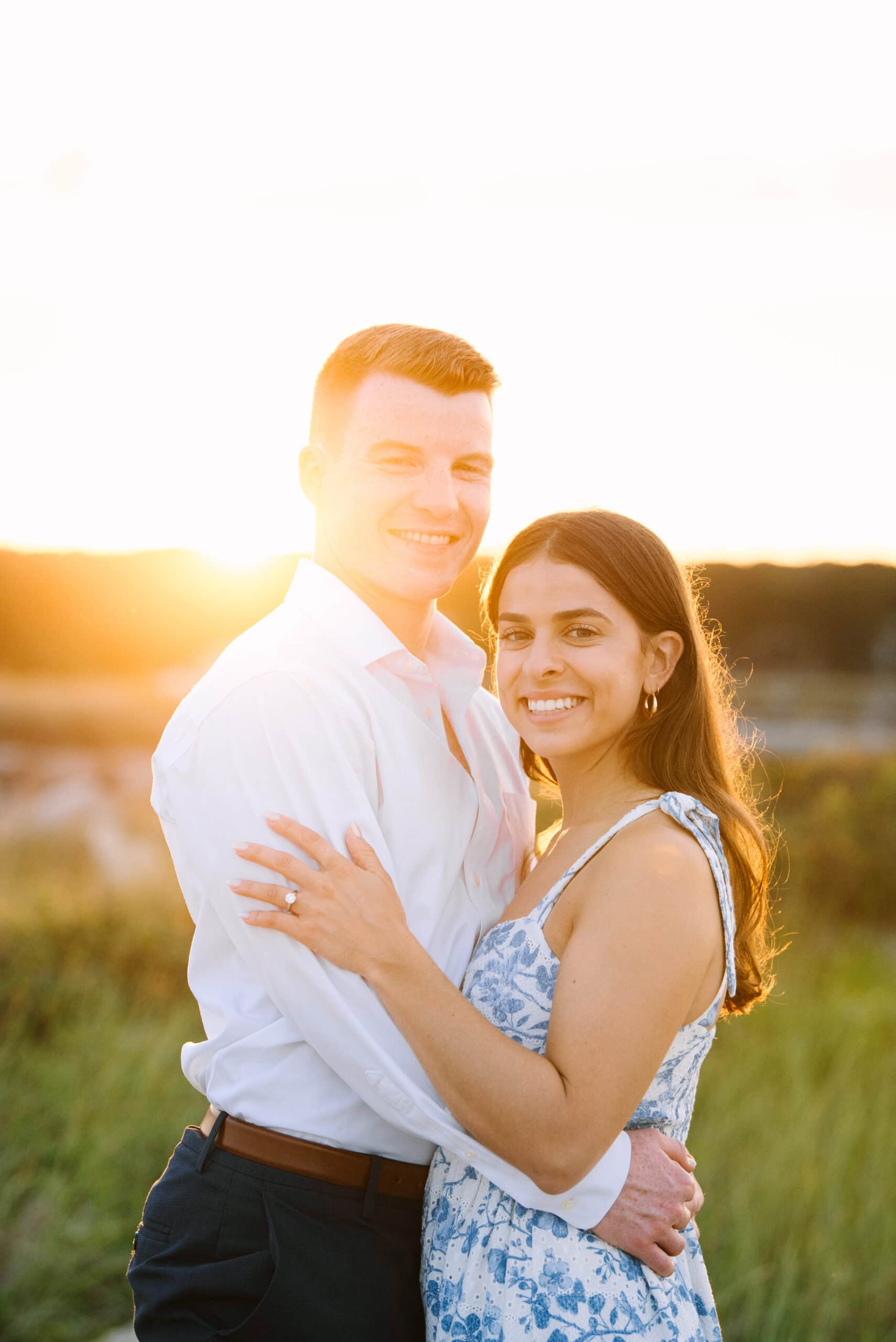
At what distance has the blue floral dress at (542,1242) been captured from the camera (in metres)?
2.14

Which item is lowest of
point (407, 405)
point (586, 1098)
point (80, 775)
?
point (80, 775)

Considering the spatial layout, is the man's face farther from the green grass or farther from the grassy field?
the green grass

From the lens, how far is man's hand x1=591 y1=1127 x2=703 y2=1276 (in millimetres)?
2184

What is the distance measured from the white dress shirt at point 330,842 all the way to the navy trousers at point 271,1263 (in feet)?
0.36

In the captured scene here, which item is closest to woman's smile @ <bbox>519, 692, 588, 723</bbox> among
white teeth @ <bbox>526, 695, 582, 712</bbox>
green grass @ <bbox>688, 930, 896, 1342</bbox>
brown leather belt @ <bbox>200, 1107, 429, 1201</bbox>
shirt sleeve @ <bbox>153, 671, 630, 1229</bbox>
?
white teeth @ <bbox>526, 695, 582, 712</bbox>

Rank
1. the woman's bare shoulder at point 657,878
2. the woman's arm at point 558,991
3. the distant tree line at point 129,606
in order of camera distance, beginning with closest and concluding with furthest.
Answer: the woman's arm at point 558,991 < the woman's bare shoulder at point 657,878 < the distant tree line at point 129,606

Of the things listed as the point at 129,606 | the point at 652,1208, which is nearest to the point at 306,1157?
the point at 652,1208

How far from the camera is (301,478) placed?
9.64 ft

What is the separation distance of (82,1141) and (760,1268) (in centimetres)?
295

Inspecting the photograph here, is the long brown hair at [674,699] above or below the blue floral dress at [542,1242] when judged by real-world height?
above

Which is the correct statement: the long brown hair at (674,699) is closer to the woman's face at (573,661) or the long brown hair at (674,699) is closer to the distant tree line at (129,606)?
the woman's face at (573,661)

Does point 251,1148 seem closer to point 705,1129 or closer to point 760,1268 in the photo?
point 760,1268

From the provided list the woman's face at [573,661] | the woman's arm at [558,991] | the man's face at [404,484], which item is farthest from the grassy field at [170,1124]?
the man's face at [404,484]

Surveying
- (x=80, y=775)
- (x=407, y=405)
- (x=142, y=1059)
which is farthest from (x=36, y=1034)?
(x=80, y=775)
